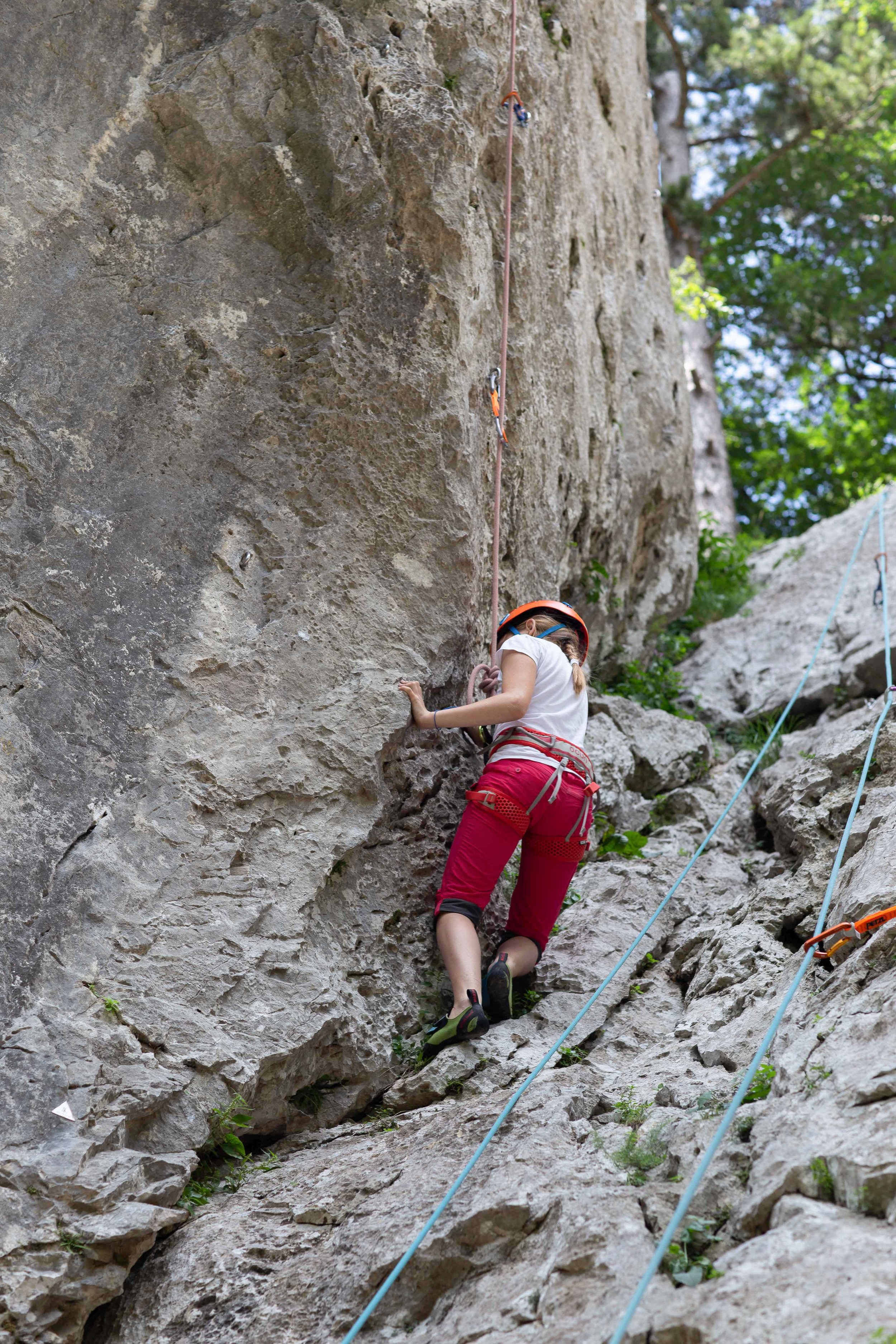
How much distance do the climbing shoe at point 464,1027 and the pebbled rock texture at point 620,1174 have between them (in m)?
0.06

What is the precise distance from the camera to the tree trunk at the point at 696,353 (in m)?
11.4

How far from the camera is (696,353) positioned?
12.2 m

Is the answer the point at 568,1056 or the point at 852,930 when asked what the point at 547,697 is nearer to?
the point at 568,1056

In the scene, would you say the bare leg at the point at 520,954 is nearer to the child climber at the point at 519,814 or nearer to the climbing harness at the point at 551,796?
the child climber at the point at 519,814

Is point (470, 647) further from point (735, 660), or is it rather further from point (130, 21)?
point (735, 660)

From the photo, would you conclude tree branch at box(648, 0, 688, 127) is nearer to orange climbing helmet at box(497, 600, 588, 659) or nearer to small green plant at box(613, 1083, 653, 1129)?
orange climbing helmet at box(497, 600, 588, 659)

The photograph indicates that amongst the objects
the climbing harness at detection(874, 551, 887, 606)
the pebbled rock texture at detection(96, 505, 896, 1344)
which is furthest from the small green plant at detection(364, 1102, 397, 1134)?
the climbing harness at detection(874, 551, 887, 606)

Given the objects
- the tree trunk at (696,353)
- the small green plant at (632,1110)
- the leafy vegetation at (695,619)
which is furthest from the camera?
the tree trunk at (696,353)

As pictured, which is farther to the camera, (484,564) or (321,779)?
(484,564)

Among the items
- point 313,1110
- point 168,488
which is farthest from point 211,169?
point 313,1110

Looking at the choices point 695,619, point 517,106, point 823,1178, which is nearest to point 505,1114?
point 823,1178

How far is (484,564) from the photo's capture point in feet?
16.0

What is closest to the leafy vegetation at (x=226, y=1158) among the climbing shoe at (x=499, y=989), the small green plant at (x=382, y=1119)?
the small green plant at (x=382, y=1119)

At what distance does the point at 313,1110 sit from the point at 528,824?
124cm
